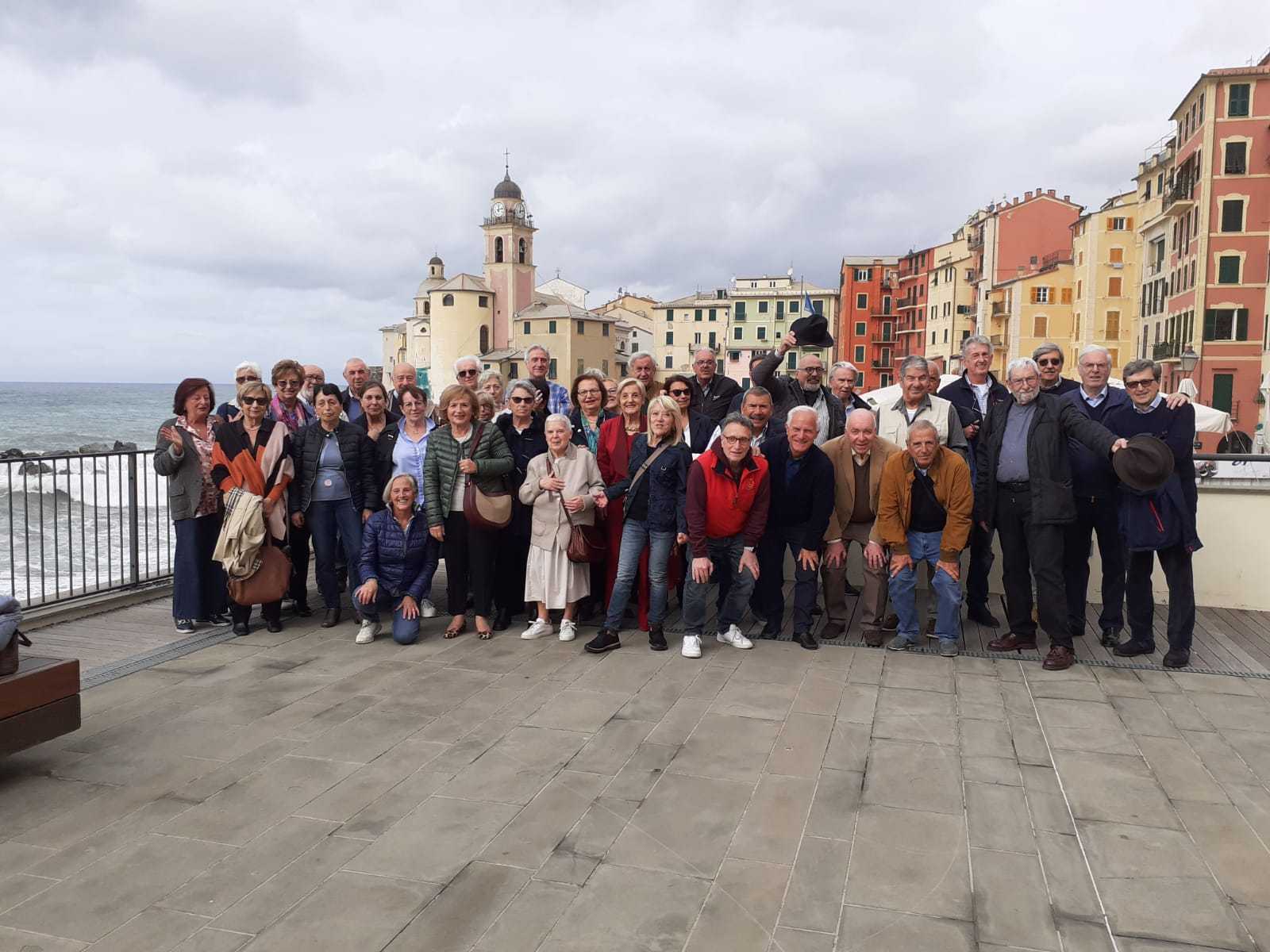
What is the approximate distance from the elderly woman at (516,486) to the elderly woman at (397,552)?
548mm

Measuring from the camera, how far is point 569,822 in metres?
4.04

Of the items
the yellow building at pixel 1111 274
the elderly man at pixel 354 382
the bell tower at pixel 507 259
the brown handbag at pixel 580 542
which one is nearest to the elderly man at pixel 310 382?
the elderly man at pixel 354 382

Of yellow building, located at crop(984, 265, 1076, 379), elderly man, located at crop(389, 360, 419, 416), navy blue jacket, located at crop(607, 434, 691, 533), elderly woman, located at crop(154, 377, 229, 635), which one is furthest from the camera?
yellow building, located at crop(984, 265, 1076, 379)

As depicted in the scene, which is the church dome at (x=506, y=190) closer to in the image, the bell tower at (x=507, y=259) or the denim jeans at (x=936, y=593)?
the bell tower at (x=507, y=259)

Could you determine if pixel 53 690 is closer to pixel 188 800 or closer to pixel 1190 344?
pixel 188 800

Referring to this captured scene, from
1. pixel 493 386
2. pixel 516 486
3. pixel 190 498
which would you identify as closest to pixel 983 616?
pixel 516 486

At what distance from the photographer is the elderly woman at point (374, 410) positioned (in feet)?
25.0

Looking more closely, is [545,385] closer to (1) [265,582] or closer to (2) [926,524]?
(1) [265,582]

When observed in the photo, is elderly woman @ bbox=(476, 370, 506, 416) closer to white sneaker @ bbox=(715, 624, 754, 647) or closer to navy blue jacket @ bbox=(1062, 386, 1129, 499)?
white sneaker @ bbox=(715, 624, 754, 647)

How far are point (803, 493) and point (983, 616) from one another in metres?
1.91

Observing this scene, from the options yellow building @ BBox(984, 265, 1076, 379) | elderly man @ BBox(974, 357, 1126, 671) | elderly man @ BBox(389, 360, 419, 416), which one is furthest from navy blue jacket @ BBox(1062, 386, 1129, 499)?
yellow building @ BBox(984, 265, 1076, 379)

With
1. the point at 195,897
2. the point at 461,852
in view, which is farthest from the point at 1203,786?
the point at 195,897

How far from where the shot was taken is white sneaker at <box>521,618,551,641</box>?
7086 mm

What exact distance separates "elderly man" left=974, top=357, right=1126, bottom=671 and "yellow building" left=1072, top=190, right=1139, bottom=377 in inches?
2109
